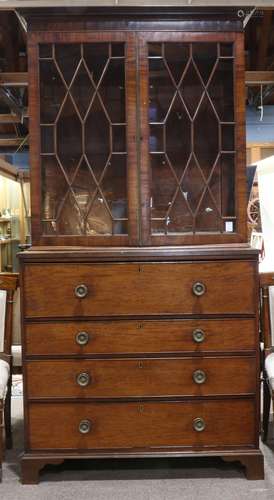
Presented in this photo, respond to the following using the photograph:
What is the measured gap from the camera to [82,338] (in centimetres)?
233

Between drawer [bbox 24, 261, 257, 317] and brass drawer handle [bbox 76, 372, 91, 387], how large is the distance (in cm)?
27

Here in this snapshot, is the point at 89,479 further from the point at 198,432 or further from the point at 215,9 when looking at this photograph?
the point at 215,9

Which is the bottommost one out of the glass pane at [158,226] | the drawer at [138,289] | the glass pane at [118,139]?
the drawer at [138,289]

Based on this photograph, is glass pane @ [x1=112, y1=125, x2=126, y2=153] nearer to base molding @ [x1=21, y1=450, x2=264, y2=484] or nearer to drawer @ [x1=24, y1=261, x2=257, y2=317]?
drawer @ [x1=24, y1=261, x2=257, y2=317]

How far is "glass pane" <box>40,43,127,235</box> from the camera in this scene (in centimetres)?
242

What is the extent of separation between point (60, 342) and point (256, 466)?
1.05m

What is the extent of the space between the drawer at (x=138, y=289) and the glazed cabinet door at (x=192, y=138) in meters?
0.18

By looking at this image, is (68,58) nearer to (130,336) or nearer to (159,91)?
(159,91)

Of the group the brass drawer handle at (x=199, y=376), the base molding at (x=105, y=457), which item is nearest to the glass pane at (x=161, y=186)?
the brass drawer handle at (x=199, y=376)

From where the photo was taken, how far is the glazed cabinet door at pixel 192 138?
7.85 ft

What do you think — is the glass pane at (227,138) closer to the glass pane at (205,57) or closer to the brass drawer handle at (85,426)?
the glass pane at (205,57)

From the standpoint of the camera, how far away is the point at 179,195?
2.46 m

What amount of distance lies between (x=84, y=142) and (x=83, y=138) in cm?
2

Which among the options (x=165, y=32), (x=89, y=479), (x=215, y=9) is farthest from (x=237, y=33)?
(x=89, y=479)
